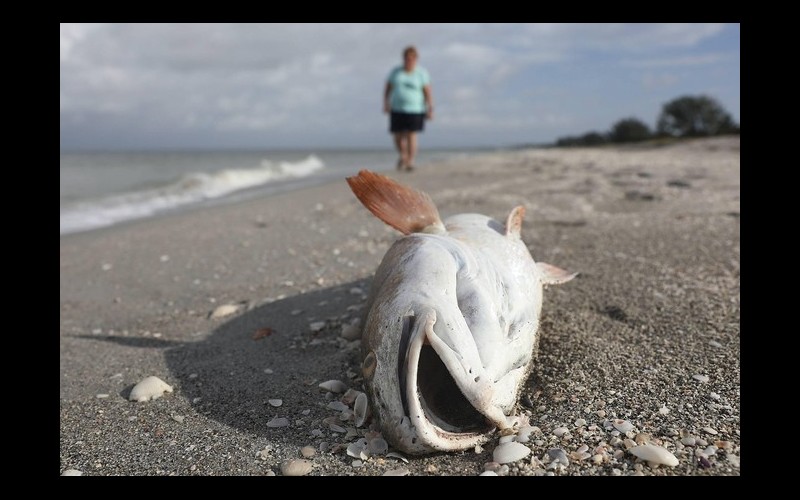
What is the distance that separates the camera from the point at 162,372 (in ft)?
11.4

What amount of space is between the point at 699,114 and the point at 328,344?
→ 39.9 meters

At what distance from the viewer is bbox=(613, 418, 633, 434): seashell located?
2521 mm

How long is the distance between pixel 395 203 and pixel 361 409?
4.09ft

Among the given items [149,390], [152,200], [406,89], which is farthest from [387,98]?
[149,390]

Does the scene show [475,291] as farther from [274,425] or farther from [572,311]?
[572,311]

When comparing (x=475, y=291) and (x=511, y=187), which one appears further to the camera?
(x=511, y=187)

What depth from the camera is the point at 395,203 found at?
3428 millimetres

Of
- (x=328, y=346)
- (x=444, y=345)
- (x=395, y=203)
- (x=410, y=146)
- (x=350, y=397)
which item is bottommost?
(x=350, y=397)

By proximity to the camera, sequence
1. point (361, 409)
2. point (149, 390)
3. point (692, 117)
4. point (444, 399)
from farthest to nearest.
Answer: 1. point (692, 117)
2. point (149, 390)
3. point (361, 409)
4. point (444, 399)

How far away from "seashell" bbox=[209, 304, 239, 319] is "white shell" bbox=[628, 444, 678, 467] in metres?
3.08

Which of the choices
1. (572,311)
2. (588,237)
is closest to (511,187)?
(588,237)

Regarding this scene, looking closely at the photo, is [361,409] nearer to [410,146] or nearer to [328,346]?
[328,346]
